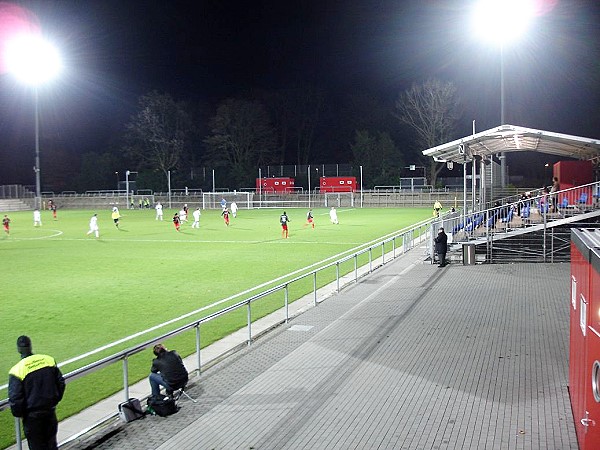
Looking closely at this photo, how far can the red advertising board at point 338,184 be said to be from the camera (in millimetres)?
76812

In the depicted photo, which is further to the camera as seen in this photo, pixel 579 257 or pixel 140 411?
pixel 140 411

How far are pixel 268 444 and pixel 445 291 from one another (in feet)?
34.6

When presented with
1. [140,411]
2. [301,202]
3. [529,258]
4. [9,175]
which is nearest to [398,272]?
[529,258]

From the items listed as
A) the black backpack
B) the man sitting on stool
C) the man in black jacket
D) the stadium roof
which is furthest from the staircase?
the man in black jacket

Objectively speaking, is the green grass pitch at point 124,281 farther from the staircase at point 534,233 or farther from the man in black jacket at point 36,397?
the staircase at point 534,233

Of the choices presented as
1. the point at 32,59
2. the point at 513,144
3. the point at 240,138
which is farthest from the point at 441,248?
the point at 240,138

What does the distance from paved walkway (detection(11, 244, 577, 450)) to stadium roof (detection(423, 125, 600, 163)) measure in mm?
8937

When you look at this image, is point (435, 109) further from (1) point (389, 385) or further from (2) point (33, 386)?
(2) point (33, 386)

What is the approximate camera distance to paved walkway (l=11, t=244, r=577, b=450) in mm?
6781

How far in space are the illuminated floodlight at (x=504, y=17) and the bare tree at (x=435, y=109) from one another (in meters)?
43.9

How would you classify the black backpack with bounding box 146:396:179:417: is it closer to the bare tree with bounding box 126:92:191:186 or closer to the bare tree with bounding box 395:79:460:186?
the bare tree with bounding box 395:79:460:186

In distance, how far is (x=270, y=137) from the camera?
298 ft

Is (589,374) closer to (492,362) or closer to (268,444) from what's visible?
(268,444)

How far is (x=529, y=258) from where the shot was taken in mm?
22250
